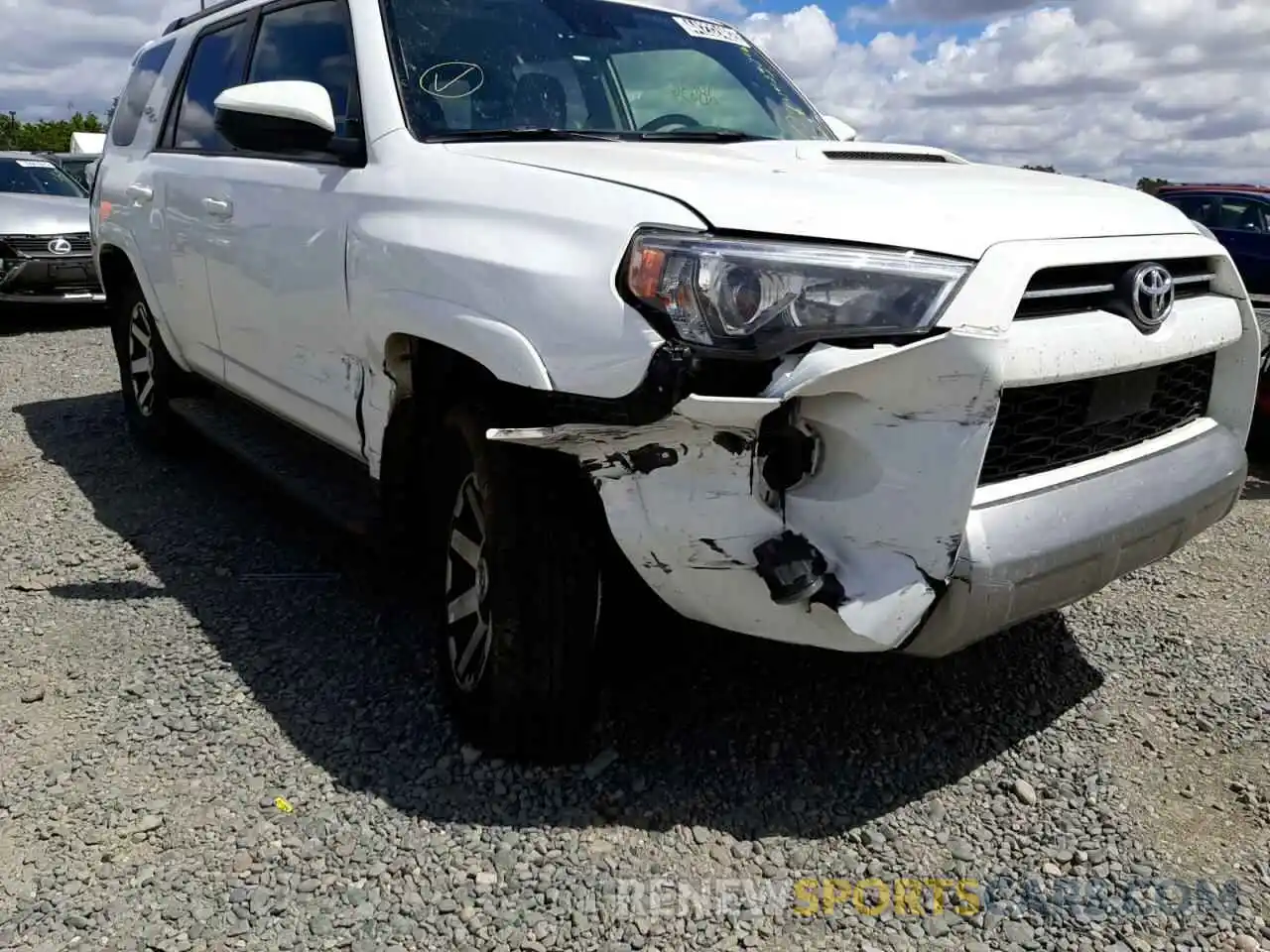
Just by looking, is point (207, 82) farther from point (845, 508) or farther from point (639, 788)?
A: point (845, 508)

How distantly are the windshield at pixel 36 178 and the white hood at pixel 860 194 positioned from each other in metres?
10.6

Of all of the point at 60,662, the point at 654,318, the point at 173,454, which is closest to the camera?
the point at 654,318

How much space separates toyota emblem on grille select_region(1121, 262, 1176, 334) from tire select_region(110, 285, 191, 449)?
412cm

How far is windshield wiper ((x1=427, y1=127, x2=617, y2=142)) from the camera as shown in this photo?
9.46 ft

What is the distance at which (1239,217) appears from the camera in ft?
38.4

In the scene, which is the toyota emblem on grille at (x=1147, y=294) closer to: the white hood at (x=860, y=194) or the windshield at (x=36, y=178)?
the white hood at (x=860, y=194)

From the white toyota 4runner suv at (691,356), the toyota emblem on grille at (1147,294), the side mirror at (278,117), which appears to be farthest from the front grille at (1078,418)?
the side mirror at (278,117)

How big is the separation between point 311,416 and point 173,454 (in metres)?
2.36

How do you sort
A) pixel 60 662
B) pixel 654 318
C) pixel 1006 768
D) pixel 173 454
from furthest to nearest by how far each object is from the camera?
pixel 173 454 → pixel 60 662 → pixel 1006 768 → pixel 654 318

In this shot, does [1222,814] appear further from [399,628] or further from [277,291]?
[277,291]

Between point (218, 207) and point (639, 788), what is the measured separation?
2508 mm

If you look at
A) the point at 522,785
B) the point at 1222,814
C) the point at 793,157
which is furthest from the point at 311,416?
the point at 1222,814

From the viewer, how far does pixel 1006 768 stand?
9.04 ft

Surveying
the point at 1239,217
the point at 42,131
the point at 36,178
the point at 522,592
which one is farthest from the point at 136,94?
→ the point at 42,131
